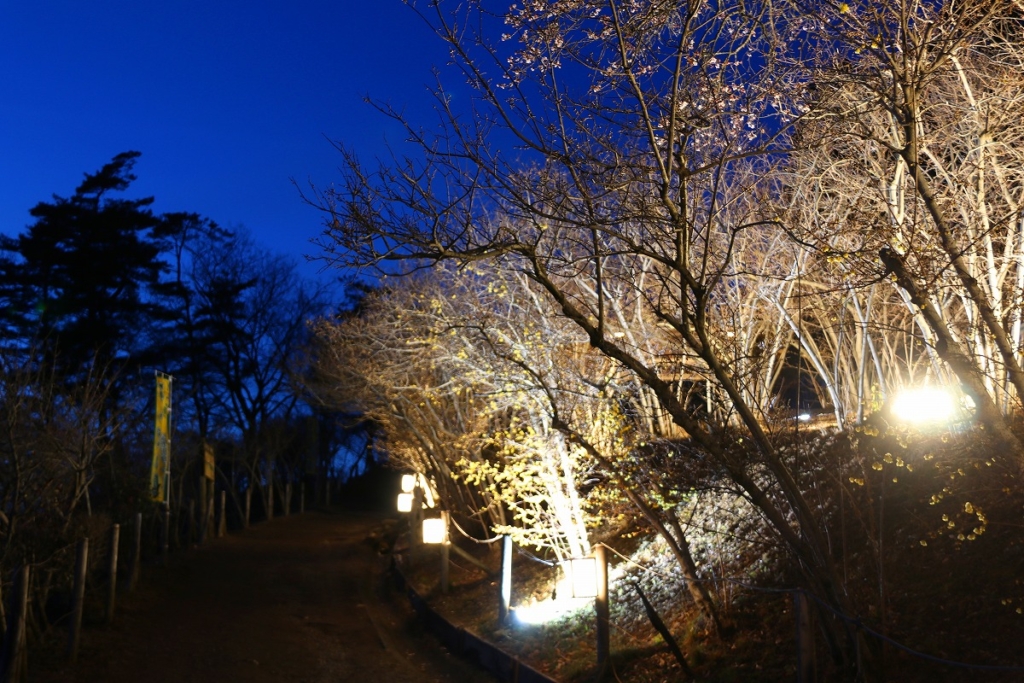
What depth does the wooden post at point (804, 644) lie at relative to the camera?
249 inches

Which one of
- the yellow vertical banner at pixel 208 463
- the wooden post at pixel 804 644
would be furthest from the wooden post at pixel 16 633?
the yellow vertical banner at pixel 208 463

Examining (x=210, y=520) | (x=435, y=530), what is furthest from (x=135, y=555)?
(x=210, y=520)

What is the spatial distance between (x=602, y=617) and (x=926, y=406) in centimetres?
537

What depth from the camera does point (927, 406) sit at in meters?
11.3

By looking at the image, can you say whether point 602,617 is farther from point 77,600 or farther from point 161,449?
point 161,449

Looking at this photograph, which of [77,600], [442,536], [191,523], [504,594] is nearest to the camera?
[77,600]

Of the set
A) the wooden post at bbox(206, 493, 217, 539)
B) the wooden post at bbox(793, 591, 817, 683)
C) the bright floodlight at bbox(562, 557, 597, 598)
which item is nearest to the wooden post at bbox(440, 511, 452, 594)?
the bright floodlight at bbox(562, 557, 597, 598)

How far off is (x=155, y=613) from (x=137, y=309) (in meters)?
20.4

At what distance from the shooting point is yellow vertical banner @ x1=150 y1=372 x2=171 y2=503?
20.6 meters

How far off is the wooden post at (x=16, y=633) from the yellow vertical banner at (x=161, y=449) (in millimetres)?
11275

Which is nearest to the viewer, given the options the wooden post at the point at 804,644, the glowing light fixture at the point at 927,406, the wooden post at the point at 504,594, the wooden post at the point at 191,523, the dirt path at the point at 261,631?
the wooden post at the point at 804,644

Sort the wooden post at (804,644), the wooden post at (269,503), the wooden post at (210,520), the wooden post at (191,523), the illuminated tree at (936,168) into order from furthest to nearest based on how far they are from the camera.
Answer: the wooden post at (269,503), the wooden post at (210,520), the wooden post at (191,523), the illuminated tree at (936,168), the wooden post at (804,644)

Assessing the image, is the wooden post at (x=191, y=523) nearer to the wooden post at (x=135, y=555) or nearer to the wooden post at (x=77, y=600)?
the wooden post at (x=135, y=555)

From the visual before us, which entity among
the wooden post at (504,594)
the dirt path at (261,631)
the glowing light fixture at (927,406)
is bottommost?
the dirt path at (261,631)
